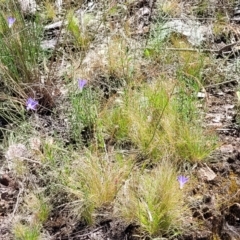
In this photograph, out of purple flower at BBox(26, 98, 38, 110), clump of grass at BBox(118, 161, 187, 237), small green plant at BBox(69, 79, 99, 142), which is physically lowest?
clump of grass at BBox(118, 161, 187, 237)

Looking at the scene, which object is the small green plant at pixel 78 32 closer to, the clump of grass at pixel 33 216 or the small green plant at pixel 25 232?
the clump of grass at pixel 33 216

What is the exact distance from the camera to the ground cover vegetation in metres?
1.99

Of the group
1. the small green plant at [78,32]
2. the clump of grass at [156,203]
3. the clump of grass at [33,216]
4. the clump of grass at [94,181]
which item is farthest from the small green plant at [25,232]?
the small green plant at [78,32]

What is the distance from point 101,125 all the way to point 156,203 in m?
0.59

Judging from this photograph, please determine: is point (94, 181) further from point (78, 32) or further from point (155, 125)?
point (78, 32)

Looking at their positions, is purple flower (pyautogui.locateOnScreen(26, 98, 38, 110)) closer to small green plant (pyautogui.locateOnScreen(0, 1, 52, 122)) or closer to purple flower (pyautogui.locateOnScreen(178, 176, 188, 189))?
small green plant (pyautogui.locateOnScreen(0, 1, 52, 122))

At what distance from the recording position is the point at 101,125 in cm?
237

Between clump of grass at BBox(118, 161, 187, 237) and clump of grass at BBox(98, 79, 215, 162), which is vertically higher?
clump of grass at BBox(98, 79, 215, 162)

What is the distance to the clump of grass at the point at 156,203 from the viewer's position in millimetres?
1887

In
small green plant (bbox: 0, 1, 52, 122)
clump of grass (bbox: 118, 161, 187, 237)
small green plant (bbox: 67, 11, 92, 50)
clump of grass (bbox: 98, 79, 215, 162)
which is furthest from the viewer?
small green plant (bbox: 67, 11, 92, 50)

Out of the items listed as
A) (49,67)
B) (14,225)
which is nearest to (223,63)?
(49,67)

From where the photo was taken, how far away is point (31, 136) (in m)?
2.37

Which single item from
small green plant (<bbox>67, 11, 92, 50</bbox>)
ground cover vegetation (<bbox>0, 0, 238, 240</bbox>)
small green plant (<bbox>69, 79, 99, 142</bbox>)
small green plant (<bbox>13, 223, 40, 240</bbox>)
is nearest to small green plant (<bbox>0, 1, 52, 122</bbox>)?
ground cover vegetation (<bbox>0, 0, 238, 240</bbox>)

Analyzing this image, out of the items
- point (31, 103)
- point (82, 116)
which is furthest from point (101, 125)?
point (31, 103)
